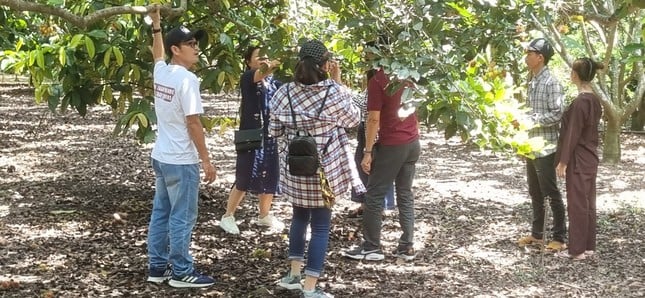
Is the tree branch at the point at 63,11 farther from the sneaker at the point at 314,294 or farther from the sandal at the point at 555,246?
the sandal at the point at 555,246

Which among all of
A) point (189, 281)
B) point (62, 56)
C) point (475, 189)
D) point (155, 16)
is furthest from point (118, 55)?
point (475, 189)

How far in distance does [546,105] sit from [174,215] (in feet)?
10.1

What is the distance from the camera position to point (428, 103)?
153 inches

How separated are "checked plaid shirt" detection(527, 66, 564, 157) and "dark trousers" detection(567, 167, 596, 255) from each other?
321 millimetres

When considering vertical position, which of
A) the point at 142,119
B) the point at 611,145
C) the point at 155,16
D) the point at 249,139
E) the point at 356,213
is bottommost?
the point at 356,213

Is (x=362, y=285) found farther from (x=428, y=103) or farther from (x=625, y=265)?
(x=625, y=265)

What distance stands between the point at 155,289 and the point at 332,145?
1.49 meters

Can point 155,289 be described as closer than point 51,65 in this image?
Yes

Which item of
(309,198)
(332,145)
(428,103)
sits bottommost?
(309,198)

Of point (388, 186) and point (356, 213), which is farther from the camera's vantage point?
point (356, 213)

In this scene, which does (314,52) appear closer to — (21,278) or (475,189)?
(21,278)

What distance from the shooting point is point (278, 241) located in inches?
245

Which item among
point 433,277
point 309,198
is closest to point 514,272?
point 433,277

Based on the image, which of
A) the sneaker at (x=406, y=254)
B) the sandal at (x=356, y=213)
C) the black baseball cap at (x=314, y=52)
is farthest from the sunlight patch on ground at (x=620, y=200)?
the black baseball cap at (x=314, y=52)
